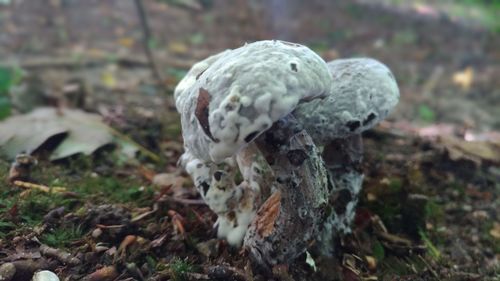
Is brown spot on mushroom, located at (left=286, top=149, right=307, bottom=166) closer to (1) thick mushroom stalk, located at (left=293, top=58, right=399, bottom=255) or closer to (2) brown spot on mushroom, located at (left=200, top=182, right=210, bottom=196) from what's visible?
(1) thick mushroom stalk, located at (left=293, top=58, right=399, bottom=255)

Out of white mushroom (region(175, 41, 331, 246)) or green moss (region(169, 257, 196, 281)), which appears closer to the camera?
white mushroom (region(175, 41, 331, 246))


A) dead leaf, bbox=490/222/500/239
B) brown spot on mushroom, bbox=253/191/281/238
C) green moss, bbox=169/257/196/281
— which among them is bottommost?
dead leaf, bbox=490/222/500/239

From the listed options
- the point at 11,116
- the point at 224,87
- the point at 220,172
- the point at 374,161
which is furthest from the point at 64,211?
the point at 374,161

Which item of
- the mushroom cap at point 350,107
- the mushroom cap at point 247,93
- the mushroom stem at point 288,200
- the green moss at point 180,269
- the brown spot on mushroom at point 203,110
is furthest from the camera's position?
the mushroom cap at point 350,107

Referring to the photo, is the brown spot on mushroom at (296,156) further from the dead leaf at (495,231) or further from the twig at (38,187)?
the dead leaf at (495,231)

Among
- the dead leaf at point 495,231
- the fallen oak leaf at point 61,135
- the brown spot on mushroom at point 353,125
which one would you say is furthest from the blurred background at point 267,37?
the brown spot on mushroom at point 353,125

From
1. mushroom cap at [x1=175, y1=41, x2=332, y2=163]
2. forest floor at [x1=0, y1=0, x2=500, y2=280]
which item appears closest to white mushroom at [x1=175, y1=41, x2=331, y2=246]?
mushroom cap at [x1=175, y1=41, x2=332, y2=163]

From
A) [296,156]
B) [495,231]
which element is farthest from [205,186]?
[495,231]
